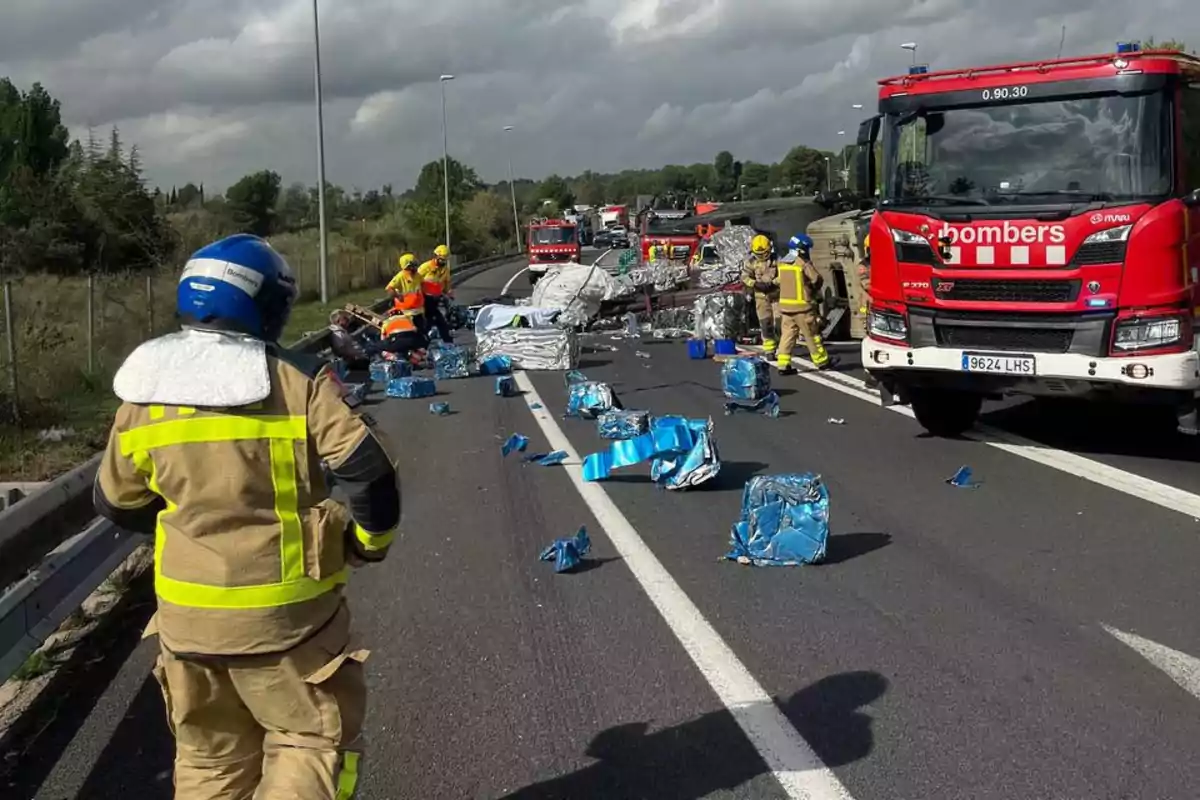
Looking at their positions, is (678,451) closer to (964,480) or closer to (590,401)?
(964,480)

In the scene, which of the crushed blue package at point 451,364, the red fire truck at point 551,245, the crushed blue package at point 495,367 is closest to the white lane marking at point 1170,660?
the crushed blue package at point 451,364

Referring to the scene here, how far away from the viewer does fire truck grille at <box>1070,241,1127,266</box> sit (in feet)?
28.6

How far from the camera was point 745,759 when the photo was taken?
4316 mm

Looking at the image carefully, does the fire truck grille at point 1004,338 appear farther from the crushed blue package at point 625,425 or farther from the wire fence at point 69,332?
the wire fence at point 69,332

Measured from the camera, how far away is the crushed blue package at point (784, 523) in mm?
6793

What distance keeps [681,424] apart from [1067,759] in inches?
186

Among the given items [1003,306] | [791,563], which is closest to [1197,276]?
[1003,306]

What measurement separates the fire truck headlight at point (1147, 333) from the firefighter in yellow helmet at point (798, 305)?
6.90 meters

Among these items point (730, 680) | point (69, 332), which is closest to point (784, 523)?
point (730, 680)

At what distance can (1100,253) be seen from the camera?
346 inches

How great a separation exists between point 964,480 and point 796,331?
23.1 ft

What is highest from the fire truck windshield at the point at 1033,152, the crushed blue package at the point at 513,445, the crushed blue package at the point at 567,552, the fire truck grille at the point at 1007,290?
the fire truck windshield at the point at 1033,152

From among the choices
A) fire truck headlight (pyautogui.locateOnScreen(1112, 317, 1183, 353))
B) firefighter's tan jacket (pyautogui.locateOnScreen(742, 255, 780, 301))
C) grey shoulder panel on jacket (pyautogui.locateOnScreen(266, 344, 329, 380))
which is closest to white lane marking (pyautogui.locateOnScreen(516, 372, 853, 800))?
grey shoulder panel on jacket (pyautogui.locateOnScreen(266, 344, 329, 380))

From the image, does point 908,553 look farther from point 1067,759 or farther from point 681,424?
point 1067,759
